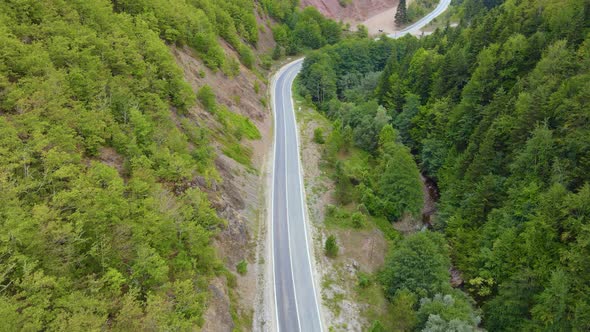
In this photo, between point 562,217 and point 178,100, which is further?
point 178,100

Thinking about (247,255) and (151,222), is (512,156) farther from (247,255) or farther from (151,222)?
(151,222)

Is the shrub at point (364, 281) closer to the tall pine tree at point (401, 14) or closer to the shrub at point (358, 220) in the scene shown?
the shrub at point (358, 220)

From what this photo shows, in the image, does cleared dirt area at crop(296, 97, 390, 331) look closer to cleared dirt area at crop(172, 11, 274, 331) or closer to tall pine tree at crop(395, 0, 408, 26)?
cleared dirt area at crop(172, 11, 274, 331)

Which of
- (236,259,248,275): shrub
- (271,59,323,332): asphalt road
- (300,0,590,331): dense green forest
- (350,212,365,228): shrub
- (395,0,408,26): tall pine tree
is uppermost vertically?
(395,0,408,26): tall pine tree

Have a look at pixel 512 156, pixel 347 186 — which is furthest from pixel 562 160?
pixel 347 186

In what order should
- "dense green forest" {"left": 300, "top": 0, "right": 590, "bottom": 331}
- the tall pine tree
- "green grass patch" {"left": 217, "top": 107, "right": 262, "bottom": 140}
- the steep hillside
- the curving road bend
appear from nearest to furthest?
the steep hillside < the curving road bend < "dense green forest" {"left": 300, "top": 0, "right": 590, "bottom": 331} < "green grass patch" {"left": 217, "top": 107, "right": 262, "bottom": 140} < the tall pine tree

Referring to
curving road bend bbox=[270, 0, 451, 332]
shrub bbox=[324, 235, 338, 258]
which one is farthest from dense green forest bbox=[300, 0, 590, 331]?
curving road bend bbox=[270, 0, 451, 332]
